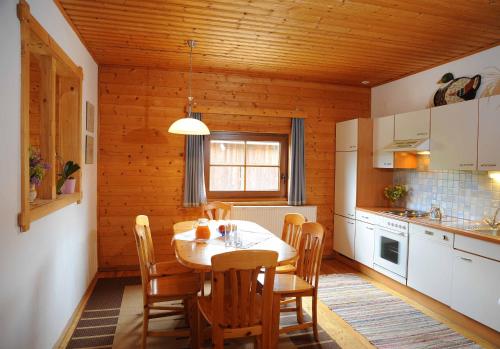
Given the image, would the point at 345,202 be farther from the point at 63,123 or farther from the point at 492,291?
the point at 63,123

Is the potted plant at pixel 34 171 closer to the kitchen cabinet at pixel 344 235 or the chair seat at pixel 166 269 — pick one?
the chair seat at pixel 166 269

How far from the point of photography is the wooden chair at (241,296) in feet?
6.29

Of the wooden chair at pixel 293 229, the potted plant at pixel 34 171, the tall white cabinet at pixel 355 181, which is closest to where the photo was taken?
the potted plant at pixel 34 171

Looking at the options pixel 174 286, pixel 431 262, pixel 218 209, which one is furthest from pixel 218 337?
pixel 431 262

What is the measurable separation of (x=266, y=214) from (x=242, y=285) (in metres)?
2.56

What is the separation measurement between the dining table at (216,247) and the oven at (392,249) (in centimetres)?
158

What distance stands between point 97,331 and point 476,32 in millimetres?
4142

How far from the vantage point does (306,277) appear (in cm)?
278

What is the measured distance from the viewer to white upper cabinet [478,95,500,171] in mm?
2922

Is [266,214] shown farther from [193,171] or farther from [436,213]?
[436,213]

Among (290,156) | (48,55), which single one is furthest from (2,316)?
(290,156)

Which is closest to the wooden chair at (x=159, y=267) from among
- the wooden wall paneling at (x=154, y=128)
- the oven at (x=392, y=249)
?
the wooden wall paneling at (x=154, y=128)

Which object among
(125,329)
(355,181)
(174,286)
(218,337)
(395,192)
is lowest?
(125,329)

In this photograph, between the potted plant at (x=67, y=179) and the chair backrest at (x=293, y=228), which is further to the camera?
the chair backrest at (x=293, y=228)
